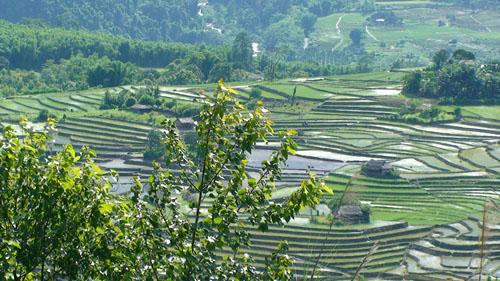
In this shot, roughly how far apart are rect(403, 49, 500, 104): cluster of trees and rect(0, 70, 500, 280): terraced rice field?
1.34m

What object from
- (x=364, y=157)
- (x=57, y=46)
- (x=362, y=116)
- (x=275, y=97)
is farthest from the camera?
(x=57, y=46)

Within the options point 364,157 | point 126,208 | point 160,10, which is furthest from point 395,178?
point 160,10

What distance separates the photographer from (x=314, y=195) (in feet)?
35.2

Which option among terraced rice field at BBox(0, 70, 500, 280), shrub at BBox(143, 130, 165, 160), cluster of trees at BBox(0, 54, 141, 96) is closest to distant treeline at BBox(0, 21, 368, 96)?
cluster of trees at BBox(0, 54, 141, 96)

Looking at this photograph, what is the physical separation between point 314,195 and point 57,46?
76.9m

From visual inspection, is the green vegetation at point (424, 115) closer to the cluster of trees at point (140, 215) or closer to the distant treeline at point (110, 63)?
the distant treeline at point (110, 63)

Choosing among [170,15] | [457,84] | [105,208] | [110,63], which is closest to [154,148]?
[457,84]

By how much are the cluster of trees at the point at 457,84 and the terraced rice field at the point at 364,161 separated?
1.34 metres

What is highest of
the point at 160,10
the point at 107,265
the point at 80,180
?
the point at 80,180

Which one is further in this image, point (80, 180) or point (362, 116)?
point (362, 116)

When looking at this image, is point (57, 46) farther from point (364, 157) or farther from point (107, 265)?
point (107, 265)

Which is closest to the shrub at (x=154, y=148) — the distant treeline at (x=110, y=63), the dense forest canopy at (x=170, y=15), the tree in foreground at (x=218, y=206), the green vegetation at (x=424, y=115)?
the green vegetation at (x=424, y=115)

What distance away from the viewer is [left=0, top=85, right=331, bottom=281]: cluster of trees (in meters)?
10.6

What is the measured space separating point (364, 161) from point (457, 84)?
1445cm
